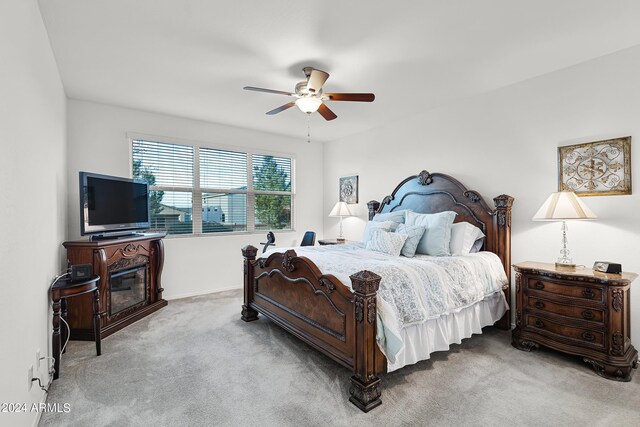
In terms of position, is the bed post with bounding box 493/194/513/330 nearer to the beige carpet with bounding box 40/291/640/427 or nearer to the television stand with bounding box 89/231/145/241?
the beige carpet with bounding box 40/291/640/427

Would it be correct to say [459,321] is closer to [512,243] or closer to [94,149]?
[512,243]

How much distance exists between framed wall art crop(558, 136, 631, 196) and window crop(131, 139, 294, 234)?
4.12 m

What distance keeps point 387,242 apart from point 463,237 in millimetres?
836

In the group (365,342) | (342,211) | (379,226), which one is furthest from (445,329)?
(342,211)

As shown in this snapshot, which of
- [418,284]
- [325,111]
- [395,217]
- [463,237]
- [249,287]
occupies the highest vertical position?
[325,111]

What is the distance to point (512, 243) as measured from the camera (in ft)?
11.2

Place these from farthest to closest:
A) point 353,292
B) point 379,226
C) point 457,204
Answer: point 379,226
point 457,204
point 353,292

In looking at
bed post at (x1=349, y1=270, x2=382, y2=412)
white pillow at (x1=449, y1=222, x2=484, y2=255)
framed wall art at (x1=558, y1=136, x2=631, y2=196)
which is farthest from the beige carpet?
framed wall art at (x1=558, y1=136, x2=631, y2=196)

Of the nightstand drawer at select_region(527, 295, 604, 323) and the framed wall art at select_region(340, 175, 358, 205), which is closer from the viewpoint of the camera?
the nightstand drawer at select_region(527, 295, 604, 323)

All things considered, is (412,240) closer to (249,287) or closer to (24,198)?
(249,287)

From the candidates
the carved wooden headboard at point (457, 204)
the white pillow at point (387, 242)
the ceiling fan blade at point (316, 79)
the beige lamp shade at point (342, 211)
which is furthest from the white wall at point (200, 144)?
the ceiling fan blade at point (316, 79)

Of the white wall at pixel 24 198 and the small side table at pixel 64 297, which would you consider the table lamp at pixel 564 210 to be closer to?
the white wall at pixel 24 198

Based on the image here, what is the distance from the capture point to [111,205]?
350cm

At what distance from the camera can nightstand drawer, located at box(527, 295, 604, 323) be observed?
2472 millimetres
